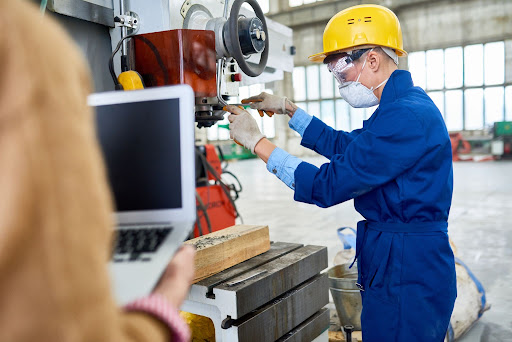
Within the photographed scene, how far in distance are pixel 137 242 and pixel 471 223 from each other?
478 centimetres

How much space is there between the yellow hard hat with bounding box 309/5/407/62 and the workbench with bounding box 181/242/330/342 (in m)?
0.78

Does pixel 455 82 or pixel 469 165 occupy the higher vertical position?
pixel 455 82

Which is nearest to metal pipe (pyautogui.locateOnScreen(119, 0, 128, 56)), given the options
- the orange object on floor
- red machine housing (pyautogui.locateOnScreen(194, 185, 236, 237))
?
red machine housing (pyautogui.locateOnScreen(194, 185, 236, 237))

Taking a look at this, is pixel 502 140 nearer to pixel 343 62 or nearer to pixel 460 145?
pixel 460 145

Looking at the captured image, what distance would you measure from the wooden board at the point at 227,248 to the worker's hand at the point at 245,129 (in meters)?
0.37

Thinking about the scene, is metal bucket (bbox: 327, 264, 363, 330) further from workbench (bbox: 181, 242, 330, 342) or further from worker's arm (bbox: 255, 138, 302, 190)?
worker's arm (bbox: 255, 138, 302, 190)

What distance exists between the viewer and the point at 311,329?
5.56 ft

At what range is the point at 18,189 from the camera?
36cm

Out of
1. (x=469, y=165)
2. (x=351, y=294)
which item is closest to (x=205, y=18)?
(x=351, y=294)

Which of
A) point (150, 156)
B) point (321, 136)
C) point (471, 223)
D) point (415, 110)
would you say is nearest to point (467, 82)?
point (471, 223)

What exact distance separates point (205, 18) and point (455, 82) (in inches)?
464

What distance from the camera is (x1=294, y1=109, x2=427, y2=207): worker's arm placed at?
3.89 ft

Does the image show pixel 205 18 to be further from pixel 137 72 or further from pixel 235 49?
pixel 137 72

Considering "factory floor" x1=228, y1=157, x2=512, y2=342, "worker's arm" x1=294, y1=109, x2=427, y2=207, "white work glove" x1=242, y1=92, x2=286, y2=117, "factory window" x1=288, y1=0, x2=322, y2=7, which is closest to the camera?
"worker's arm" x1=294, y1=109, x2=427, y2=207
